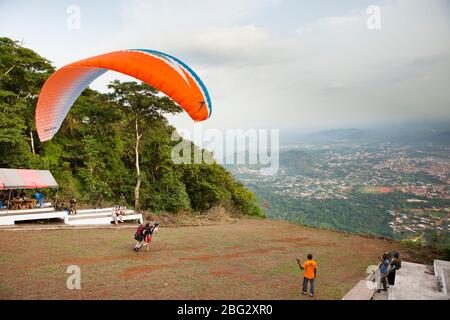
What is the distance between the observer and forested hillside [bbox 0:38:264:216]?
1989cm

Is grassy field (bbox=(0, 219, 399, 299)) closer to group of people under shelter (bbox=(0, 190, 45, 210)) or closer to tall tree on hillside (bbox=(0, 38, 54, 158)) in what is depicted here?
group of people under shelter (bbox=(0, 190, 45, 210))

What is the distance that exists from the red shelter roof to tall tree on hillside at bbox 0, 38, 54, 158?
5.39 metres

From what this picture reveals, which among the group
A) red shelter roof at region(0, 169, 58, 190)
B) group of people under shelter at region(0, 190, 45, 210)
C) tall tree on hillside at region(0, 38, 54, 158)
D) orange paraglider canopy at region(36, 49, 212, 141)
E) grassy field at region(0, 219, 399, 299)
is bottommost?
grassy field at region(0, 219, 399, 299)

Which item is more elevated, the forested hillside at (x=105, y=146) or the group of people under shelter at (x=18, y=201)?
the forested hillside at (x=105, y=146)

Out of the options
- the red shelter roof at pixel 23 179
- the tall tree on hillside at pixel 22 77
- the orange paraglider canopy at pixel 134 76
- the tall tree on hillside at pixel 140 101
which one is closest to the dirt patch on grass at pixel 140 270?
the orange paraglider canopy at pixel 134 76

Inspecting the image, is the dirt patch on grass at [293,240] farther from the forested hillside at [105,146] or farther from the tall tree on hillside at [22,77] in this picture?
the tall tree on hillside at [22,77]

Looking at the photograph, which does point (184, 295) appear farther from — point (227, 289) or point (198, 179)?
point (198, 179)

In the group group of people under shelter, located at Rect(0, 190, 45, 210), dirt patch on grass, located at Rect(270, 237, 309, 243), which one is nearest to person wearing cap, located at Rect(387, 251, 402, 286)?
dirt patch on grass, located at Rect(270, 237, 309, 243)

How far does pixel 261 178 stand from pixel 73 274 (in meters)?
88.9

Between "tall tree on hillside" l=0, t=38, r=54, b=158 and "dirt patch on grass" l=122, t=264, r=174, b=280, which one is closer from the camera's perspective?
"dirt patch on grass" l=122, t=264, r=174, b=280

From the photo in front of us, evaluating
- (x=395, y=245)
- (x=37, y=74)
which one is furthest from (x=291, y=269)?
(x=37, y=74)

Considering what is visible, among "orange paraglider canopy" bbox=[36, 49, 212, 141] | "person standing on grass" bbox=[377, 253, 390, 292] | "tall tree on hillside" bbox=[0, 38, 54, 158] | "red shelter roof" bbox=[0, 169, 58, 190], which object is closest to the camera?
"person standing on grass" bbox=[377, 253, 390, 292]

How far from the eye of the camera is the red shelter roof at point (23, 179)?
45.5 ft

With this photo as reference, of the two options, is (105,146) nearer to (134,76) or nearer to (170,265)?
(134,76)
